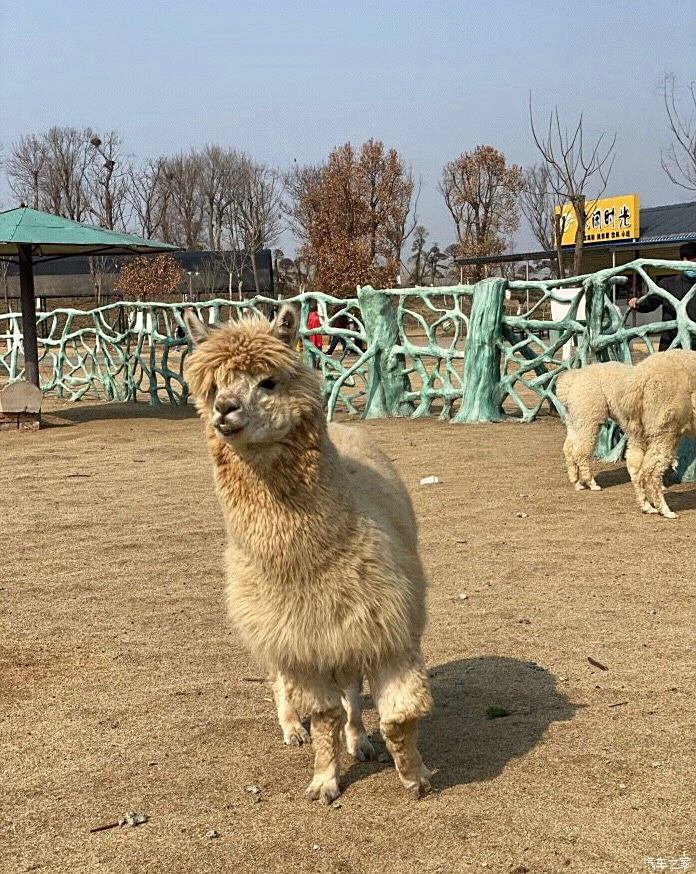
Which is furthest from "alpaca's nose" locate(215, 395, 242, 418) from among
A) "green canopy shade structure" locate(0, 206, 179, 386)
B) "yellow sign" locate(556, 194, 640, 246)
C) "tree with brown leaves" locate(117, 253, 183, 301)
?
"tree with brown leaves" locate(117, 253, 183, 301)

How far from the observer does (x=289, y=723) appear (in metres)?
4.39

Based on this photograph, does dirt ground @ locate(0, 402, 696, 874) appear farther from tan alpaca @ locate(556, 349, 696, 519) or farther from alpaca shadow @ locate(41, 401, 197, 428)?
alpaca shadow @ locate(41, 401, 197, 428)

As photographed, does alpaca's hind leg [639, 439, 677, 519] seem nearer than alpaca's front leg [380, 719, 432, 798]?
No

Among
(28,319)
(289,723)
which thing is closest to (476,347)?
(28,319)

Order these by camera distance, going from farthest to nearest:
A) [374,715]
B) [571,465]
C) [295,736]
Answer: [571,465], [374,715], [295,736]

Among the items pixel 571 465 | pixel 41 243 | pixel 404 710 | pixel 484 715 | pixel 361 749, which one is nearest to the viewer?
pixel 404 710

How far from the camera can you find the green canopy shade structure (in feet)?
52.3

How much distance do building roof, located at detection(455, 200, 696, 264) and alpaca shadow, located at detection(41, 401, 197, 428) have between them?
19997 millimetres

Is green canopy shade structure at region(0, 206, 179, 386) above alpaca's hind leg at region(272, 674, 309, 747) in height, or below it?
above

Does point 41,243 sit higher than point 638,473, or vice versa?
point 41,243

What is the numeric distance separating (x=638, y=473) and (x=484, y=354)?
241 inches

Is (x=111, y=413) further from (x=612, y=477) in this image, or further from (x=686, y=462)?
(x=686, y=462)

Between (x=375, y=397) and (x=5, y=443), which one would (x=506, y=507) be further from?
(x=5, y=443)

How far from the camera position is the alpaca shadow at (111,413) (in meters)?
17.1
